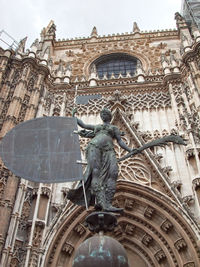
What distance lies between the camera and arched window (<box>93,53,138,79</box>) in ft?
55.5

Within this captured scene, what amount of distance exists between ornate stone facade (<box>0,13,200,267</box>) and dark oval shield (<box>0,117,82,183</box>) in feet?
6.13

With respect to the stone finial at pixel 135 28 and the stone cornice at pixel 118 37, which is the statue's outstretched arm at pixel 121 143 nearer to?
the stone cornice at pixel 118 37

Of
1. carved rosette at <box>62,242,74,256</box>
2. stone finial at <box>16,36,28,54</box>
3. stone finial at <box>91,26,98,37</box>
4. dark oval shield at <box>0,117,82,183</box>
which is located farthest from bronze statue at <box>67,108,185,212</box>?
stone finial at <box>91,26,98,37</box>

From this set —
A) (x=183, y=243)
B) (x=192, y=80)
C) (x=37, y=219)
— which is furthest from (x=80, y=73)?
(x=183, y=243)

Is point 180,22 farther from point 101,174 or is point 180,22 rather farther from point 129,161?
point 101,174

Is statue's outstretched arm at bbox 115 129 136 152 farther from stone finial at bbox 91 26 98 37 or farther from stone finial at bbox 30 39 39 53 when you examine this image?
stone finial at bbox 91 26 98 37

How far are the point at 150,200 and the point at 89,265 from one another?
248 inches

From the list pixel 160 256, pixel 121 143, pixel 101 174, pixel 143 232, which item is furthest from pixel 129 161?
pixel 101 174

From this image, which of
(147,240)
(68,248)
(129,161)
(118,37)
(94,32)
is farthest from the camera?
(94,32)

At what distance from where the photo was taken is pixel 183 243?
8.68 m

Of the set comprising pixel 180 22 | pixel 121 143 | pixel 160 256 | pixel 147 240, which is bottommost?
pixel 160 256

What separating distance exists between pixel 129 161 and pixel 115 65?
793 cm

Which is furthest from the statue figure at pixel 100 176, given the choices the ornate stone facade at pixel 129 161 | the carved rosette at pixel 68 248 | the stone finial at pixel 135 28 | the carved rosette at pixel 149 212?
the stone finial at pixel 135 28

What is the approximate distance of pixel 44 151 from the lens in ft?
19.4
